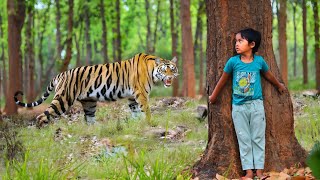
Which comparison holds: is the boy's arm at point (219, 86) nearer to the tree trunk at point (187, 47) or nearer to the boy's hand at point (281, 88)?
the boy's hand at point (281, 88)

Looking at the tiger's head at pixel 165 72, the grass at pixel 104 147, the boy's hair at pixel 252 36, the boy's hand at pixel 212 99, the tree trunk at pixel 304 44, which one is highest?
the tree trunk at pixel 304 44

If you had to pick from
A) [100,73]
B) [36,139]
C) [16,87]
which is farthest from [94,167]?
[16,87]

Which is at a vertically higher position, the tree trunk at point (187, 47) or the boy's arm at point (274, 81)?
the tree trunk at point (187, 47)

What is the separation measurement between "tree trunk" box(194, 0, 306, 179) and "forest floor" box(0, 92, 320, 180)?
0.25 meters

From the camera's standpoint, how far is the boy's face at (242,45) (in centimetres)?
546

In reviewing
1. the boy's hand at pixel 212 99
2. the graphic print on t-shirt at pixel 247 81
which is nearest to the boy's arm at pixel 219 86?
the boy's hand at pixel 212 99

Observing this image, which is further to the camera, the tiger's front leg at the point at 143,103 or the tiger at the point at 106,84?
the tiger at the point at 106,84

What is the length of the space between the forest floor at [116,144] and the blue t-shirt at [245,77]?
0.86 meters

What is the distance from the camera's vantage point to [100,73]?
1219 cm

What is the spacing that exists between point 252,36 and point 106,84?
22.7 feet

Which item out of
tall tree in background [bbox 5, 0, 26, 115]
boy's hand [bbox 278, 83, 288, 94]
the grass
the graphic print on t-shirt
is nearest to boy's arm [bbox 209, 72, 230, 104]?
the graphic print on t-shirt

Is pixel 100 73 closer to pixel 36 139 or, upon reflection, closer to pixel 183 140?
pixel 36 139

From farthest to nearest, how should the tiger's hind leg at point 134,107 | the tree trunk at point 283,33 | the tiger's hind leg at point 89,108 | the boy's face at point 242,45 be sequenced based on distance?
1. the tree trunk at point 283,33
2. the tiger's hind leg at point 89,108
3. the tiger's hind leg at point 134,107
4. the boy's face at point 242,45

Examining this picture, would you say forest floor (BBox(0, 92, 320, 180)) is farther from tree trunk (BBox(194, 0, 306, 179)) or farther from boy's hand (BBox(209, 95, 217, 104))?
boy's hand (BBox(209, 95, 217, 104))
